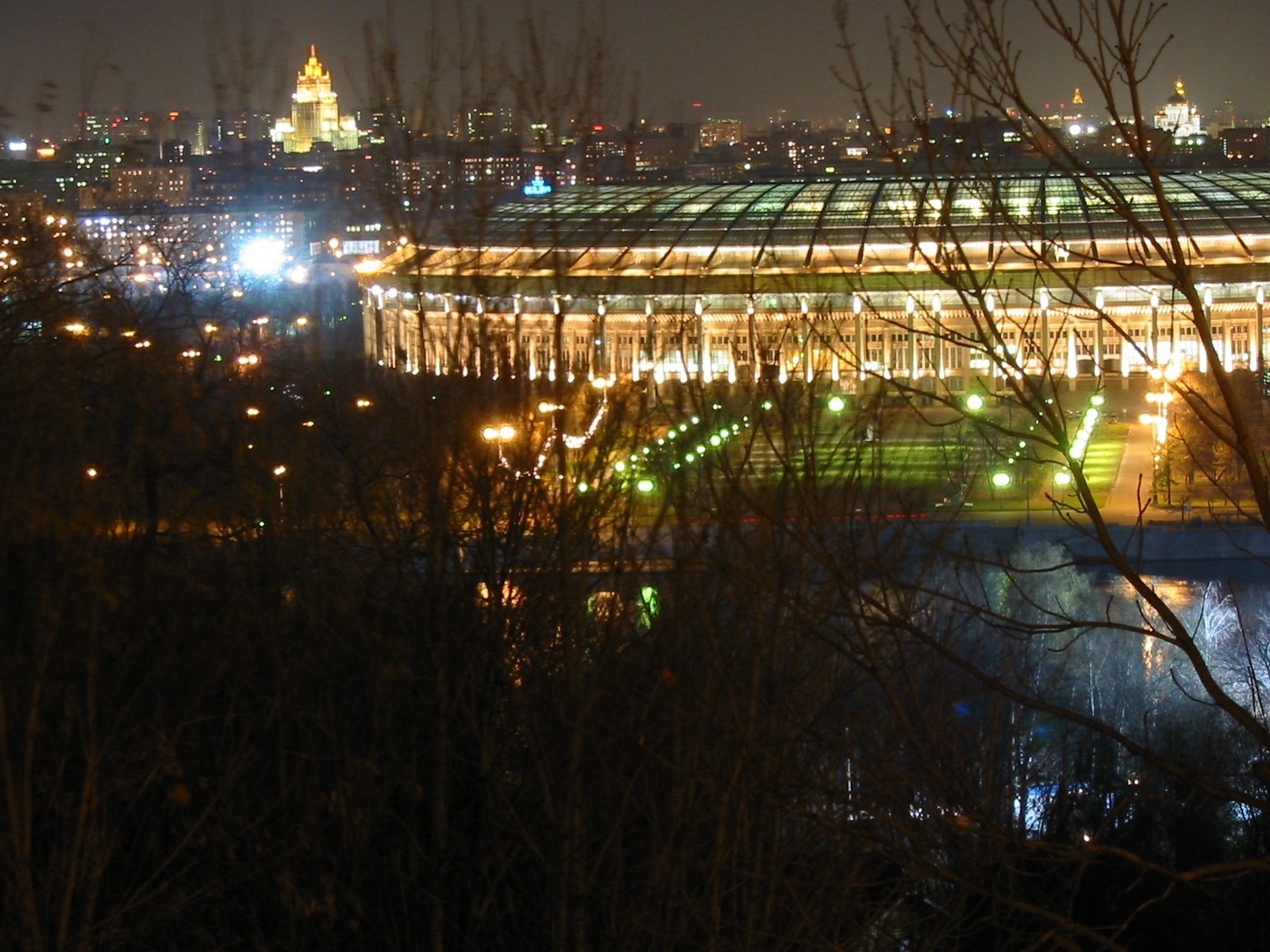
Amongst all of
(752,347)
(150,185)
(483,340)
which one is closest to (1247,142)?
(150,185)

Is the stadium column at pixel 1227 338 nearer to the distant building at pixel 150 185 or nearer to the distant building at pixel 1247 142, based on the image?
the distant building at pixel 1247 142

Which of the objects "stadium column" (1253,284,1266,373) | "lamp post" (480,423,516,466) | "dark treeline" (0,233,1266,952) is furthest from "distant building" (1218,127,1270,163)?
"dark treeline" (0,233,1266,952)

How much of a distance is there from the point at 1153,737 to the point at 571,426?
625 cm

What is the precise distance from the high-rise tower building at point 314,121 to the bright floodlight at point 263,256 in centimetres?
426

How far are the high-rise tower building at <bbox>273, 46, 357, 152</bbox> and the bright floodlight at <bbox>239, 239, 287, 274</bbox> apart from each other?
426 cm

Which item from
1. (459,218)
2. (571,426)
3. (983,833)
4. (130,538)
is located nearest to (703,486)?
(571,426)

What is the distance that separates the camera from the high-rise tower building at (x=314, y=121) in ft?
27.3

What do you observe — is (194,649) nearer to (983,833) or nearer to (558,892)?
(558,892)

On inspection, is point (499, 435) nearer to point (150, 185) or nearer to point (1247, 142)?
point (150, 185)

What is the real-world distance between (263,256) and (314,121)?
13.2m

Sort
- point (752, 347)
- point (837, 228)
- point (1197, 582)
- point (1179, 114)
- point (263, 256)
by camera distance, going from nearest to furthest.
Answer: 1. point (1179, 114)
2. point (752, 347)
3. point (1197, 582)
4. point (263, 256)
5. point (837, 228)

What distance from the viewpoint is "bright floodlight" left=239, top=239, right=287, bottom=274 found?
17047 millimetres

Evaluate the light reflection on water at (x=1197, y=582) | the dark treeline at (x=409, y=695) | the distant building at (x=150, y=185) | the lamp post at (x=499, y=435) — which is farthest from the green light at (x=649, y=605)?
the light reflection on water at (x=1197, y=582)

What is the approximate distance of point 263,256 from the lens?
72.1ft
